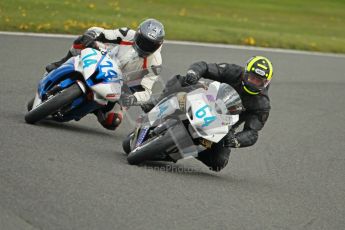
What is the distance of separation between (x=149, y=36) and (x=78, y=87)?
2.97 feet

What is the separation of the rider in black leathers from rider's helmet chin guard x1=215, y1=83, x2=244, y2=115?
1.25ft

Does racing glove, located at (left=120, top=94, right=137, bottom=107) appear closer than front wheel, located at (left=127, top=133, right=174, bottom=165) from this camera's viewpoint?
No

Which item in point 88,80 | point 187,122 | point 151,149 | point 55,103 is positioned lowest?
point 55,103

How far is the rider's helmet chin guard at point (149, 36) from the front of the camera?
31.1 ft

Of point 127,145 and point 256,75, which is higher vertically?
point 256,75

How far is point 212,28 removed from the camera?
69.9ft

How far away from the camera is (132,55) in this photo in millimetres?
10000

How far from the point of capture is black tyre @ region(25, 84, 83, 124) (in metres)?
9.16

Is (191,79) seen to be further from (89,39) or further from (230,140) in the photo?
(89,39)

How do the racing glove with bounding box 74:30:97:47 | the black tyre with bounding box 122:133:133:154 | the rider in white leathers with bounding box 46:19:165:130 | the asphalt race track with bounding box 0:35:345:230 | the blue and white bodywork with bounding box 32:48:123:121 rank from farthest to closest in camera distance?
the racing glove with bounding box 74:30:97:47, the rider in white leathers with bounding box 46:19:165:130, the blue and white bodywork with bounding box 32:48:123:121, the black tyre with bounding box 122:133:133:154, the asphalt race track with bounding box 0:35:345:230

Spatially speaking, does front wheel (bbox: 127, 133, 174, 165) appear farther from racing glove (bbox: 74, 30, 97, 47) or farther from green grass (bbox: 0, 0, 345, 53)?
green grass (bbox: 0, 0, 345, 53)

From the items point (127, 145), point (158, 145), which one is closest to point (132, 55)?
point (127, 145)

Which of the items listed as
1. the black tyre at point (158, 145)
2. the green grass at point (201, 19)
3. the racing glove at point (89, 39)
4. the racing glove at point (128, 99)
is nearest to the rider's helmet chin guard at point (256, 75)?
the black tyre at point (158, 145)

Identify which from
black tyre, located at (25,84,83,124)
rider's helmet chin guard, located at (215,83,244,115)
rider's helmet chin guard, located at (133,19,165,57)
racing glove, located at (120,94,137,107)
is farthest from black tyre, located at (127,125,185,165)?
rider's helmet chin guard, located at (133,19,165,57)
